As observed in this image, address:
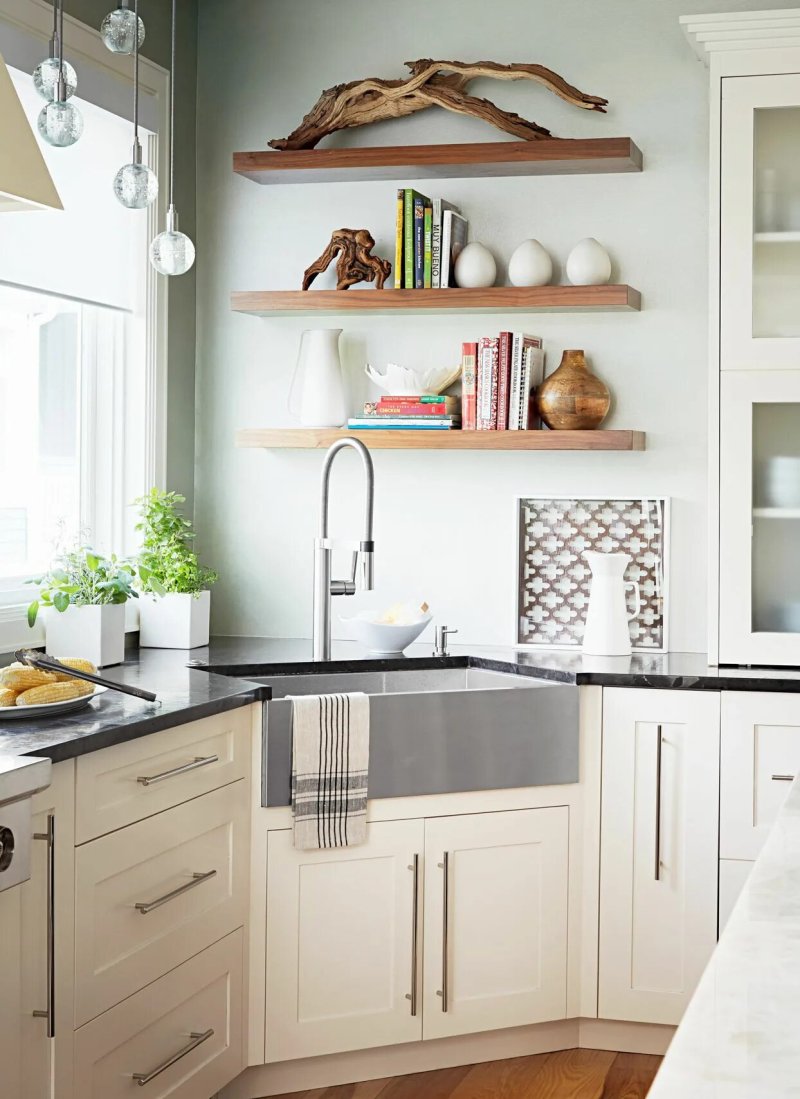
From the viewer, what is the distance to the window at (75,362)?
3.08 meters

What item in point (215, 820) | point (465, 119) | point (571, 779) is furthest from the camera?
point (465, 119)

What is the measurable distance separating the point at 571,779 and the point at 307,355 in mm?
1399

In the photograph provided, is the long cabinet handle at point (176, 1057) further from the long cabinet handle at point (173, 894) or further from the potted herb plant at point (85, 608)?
the potted herb plant at point (85, 608)

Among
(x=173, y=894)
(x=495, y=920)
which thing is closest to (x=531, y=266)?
(x=495, y=920)

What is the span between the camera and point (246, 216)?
374cm

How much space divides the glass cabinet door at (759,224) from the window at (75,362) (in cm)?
151

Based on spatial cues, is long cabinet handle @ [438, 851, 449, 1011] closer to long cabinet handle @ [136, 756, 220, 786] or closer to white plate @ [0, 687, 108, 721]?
long cabinet handle @ [136, 756, 220, 786]

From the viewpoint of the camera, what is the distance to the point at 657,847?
294cm

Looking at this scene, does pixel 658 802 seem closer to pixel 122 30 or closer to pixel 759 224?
pixel 759 224

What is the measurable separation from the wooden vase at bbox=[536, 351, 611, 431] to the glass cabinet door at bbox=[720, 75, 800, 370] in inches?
16.2

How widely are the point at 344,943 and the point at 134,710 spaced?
79 cm

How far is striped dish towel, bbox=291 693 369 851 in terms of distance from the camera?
271cm

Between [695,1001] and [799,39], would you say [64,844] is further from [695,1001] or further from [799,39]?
[799,39]

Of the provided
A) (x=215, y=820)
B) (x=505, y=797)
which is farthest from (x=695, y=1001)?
(x=505, y=797)
